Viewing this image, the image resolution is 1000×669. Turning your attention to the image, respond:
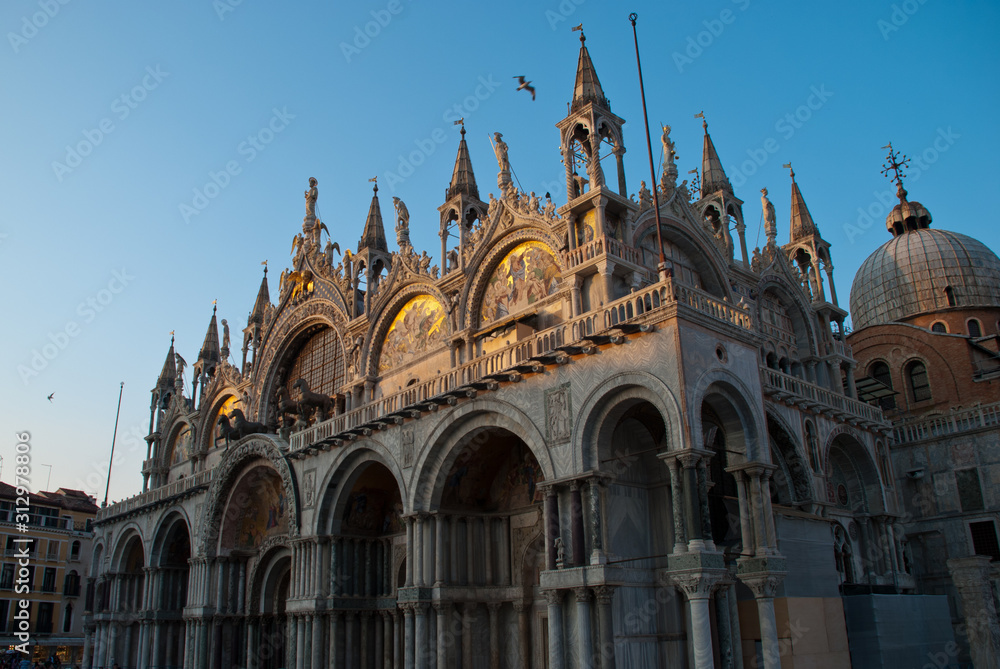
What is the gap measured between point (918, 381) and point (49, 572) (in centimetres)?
4895

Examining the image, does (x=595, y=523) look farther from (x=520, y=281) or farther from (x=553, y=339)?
(x=520, y=281)

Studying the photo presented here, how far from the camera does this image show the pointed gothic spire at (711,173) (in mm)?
25766

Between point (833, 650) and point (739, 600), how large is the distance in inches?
77.3

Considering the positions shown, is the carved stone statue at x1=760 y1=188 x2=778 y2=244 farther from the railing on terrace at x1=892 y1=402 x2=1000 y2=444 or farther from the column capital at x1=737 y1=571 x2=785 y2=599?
the column capital at x1=737 y1=571 x2=785 y2=599

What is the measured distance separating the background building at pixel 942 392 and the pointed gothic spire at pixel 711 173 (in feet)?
33.9

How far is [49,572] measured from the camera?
50.1m

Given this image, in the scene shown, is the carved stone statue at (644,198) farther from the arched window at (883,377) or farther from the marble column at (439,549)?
the arched window at (883,377)

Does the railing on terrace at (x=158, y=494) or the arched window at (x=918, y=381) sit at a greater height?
the arched window at (x=918, y=381)

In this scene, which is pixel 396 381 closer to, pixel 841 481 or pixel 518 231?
pixel 518 231

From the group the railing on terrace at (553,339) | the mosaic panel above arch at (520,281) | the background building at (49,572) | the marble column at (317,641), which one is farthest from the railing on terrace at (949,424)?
the background building at (49,572)

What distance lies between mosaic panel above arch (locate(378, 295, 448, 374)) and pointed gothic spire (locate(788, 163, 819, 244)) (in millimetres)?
13006

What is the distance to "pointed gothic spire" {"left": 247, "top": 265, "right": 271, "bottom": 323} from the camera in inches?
1388

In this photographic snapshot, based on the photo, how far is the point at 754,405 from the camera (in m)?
16.2

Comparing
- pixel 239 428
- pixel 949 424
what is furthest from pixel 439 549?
pixel 949 424
